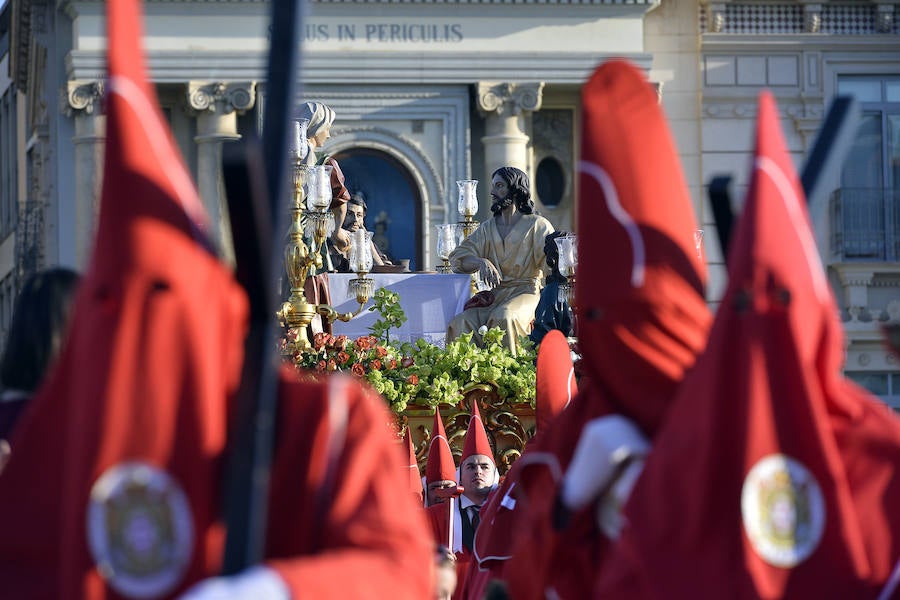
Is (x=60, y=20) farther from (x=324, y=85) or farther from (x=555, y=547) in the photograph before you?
(x=555, y=547)

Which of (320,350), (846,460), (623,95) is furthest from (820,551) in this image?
(320,350)

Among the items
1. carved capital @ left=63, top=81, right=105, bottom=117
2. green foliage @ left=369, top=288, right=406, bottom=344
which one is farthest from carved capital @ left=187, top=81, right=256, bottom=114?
green foliage @ left=369, top=288, right=406, bottom=344

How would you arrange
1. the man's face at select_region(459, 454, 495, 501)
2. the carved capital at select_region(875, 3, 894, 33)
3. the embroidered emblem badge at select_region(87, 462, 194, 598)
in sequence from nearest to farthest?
the embroidered emblem badge at select_region(87, 462, 194, 598)
the man's face at select_region(459, 454, 495, 501)
the carved capital at select_region(875, 3, 894, 33)

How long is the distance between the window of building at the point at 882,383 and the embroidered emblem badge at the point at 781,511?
2202 centimetres

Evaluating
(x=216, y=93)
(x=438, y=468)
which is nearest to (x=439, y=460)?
(x=438, y=468)

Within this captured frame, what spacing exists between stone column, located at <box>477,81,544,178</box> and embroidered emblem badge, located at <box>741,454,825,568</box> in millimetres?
20666

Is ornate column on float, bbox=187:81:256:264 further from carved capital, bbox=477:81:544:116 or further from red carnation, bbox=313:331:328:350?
red carnation, bbox=313:331:328:350

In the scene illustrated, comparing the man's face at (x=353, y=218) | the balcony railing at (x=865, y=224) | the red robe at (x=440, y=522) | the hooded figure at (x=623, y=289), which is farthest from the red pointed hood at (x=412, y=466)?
the balcony railing at (x=865, y=224)

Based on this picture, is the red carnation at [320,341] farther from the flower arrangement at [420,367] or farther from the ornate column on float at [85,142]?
the ornate column on float at [85,142]

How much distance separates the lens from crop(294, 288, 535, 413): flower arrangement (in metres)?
9.34

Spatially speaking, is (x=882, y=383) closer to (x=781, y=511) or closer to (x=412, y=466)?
(x=412, y=466)

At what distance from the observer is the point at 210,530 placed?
2.90m

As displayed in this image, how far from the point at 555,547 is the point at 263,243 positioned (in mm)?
1168

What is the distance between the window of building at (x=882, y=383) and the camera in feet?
81.9
